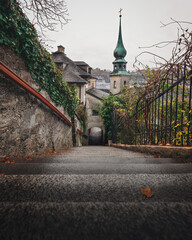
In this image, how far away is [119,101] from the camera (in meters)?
20.0

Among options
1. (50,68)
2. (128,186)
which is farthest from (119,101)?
(128,186)

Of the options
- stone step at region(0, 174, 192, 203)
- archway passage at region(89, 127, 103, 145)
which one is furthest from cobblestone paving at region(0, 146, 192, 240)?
archway passage at region(89, 127, 103, 145)

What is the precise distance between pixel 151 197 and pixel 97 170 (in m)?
0.81

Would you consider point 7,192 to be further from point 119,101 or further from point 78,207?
point 119,101

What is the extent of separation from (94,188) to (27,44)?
2.81 metres

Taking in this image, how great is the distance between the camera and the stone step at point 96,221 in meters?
0.78

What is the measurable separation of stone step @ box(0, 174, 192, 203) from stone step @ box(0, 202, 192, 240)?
0.58 ft

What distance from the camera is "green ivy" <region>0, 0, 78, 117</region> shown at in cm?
254

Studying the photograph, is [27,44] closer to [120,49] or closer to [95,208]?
[95,208]

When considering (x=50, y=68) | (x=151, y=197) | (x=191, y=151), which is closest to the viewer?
(x=151, y=197)

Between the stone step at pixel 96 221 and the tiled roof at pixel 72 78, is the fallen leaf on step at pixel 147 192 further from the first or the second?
the tiled roof at pixel 72 78

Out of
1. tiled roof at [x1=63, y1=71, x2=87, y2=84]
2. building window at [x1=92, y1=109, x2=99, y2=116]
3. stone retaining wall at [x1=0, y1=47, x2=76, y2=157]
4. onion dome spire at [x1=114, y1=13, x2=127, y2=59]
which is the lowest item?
stone retaining wall at [x1=0, y1=47, x2=76, y2=157]

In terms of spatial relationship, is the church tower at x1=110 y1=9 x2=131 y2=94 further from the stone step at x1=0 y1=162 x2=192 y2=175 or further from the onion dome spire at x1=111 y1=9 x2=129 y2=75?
the stone step at x1=0 y1=162 x2=192 y2=175

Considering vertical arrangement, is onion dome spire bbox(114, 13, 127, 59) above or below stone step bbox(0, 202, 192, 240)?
above
